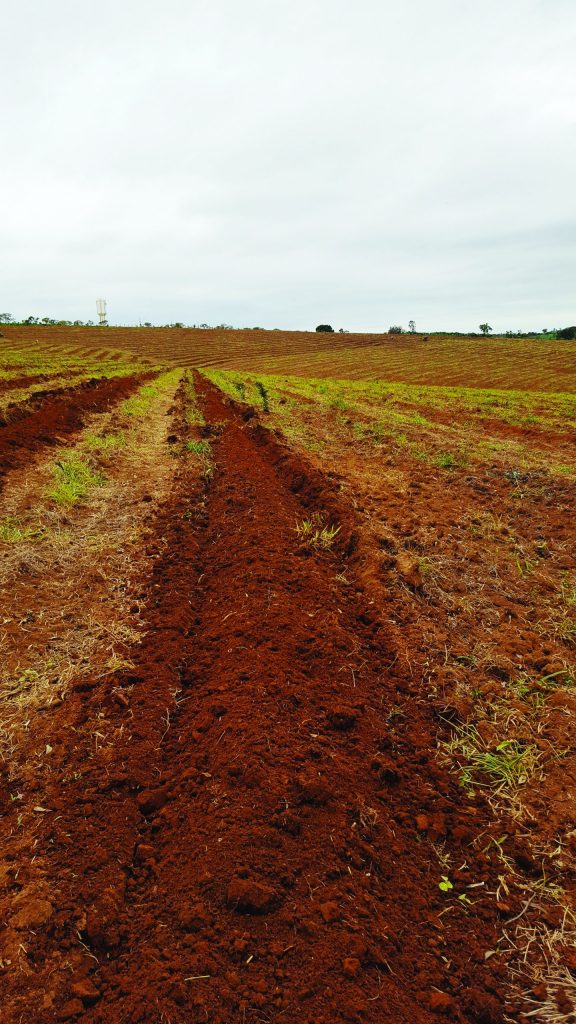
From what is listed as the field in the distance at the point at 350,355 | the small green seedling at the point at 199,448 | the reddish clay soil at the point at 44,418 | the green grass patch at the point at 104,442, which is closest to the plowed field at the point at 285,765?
the small green seedling at the point at 199,448

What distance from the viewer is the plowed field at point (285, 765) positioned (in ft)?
5.26

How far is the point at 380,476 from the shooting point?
7.34 metres

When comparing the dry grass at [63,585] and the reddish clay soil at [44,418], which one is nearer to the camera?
the dry grass at [63,585]

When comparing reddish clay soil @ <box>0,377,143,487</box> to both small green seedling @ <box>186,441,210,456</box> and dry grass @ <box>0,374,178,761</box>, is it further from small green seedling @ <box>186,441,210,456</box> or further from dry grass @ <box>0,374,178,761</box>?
small green seedling @ <box>186,441,210,456</box>

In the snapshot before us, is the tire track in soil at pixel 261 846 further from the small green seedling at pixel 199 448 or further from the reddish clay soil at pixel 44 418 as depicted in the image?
the reddish clay soil at pixel 44 418

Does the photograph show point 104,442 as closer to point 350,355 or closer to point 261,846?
point 261,846

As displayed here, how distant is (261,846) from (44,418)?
10531 mm

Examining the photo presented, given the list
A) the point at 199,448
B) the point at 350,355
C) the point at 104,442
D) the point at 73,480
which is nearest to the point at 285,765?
the point at 73,480

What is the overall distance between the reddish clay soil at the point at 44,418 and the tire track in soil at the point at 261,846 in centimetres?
550

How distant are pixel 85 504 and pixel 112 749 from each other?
160 inches

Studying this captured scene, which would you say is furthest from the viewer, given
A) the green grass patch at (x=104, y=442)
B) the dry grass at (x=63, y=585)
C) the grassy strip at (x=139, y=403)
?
the grassy strip at (x=139, y=403)

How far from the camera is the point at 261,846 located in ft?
6.36

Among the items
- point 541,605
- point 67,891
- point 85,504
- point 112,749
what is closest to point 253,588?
point 112,749

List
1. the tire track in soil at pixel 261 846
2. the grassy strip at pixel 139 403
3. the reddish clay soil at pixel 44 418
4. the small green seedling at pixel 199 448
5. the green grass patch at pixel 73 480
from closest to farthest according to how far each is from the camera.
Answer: the tire track in soil at pixel 261 846 → the green grass patch at pixel 73 480 → the reddish clay soil at pixel 44 418 → the small green seedling at pixel 199 448 → the grassy strip at pixel 139 403
